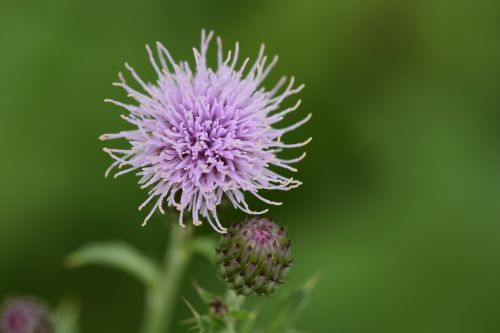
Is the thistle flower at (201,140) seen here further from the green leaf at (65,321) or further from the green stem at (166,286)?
the green leaf at (65,321)

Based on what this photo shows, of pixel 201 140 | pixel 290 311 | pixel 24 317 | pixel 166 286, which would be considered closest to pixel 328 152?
pixel 166 286

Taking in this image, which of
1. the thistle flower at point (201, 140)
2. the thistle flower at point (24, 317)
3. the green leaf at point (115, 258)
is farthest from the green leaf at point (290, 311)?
the thistle flower at point (24, 317)

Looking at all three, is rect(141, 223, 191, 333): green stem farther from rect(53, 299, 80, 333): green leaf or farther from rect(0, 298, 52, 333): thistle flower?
rect(0, 298, 52, 333): thistle flower

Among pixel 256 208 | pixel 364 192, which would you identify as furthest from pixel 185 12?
pixel 364 192

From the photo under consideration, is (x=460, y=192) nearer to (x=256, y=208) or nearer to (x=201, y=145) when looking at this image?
(x=256, y=208)

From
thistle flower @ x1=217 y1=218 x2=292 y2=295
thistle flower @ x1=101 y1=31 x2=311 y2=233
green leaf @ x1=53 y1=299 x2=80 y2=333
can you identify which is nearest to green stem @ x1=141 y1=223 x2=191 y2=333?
green leaf @ x1=53 y1=299 x2=80 y2=333

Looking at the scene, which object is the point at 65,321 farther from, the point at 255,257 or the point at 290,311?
the point at 255,257
